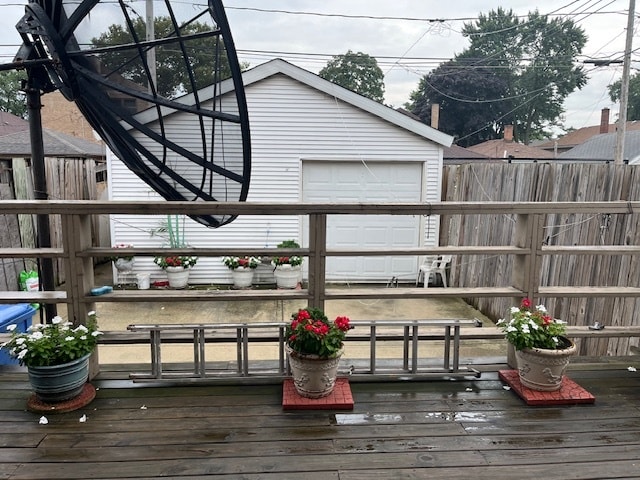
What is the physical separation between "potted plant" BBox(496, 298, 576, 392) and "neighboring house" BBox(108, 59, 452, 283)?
510cm

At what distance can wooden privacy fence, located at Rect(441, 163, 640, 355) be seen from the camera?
3697 mm

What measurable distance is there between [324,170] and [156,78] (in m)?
5.37

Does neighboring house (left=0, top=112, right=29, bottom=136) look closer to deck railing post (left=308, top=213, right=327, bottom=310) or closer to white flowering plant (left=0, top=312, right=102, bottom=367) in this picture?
white flowering plant (left=0, top=312, right=102, bottom=367)

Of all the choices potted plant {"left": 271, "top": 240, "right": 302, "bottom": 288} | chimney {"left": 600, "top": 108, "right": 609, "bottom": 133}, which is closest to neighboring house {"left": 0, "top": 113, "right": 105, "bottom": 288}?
potted plant {"left": 271, "top": 240, "right": 302, "bottom": 288}

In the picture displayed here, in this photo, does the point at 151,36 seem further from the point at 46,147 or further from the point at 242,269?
the point at 46,147

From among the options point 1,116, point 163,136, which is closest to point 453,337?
point 163,136

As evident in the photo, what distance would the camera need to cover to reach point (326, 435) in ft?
6.77

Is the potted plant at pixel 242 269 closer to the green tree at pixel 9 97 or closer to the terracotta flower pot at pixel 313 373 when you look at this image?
the terracotta flower pot at pixel 313 373

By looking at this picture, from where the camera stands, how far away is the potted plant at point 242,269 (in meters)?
7.44

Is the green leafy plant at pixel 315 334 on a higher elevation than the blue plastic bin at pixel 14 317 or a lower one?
higher

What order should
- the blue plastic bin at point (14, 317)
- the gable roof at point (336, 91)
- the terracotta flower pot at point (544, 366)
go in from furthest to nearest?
the gable roof at point (336, 91) < the blue plastic bin at point (14, 317) < the terracotta flower pot at point (544, 366)

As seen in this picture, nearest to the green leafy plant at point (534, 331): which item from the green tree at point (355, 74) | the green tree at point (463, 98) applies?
the green tree at point (463, 98)

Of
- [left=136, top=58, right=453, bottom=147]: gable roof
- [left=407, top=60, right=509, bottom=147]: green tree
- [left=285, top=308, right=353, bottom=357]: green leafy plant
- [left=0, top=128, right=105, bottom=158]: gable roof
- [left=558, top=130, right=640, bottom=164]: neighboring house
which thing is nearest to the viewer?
[left=285, top=308, right=353, bottom=357]: green leafy plant

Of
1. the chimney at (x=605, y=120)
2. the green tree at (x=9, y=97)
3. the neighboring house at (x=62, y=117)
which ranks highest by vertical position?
the green tree at (x=9, y=97)
